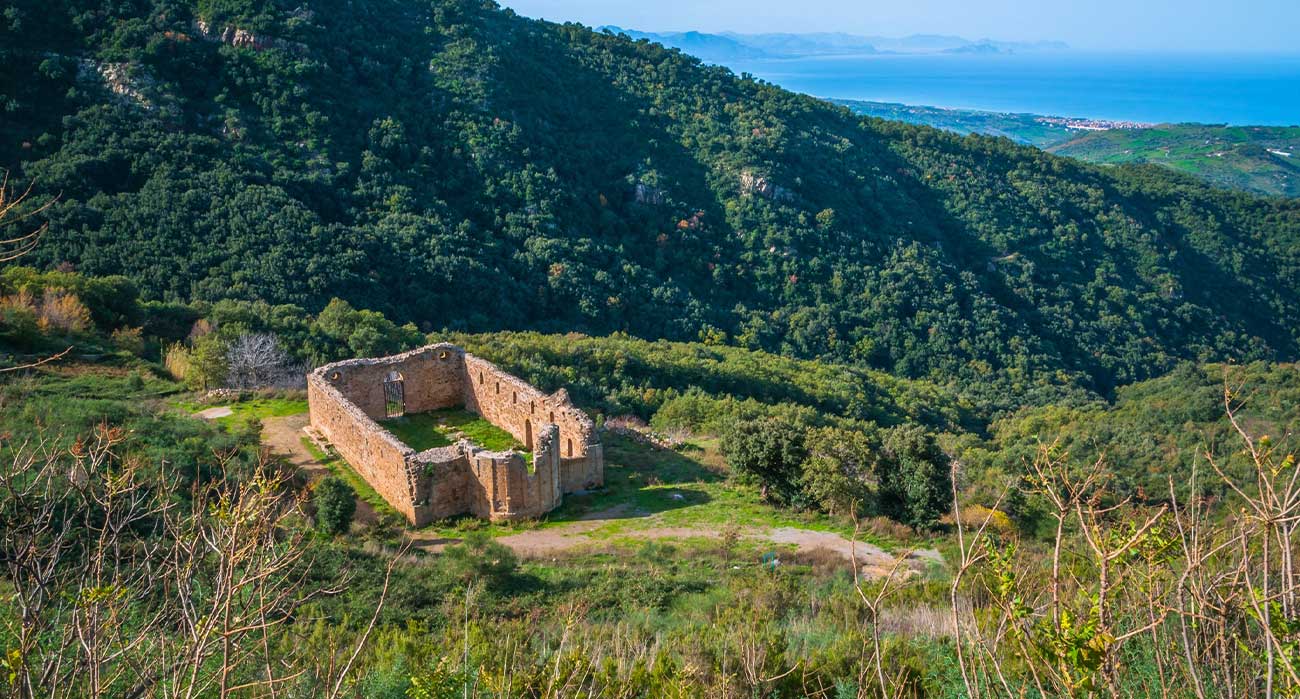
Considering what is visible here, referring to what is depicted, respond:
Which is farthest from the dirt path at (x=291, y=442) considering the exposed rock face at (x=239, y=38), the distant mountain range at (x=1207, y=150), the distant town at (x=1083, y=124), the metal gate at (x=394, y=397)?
the distant town at (x=1083, y=124)

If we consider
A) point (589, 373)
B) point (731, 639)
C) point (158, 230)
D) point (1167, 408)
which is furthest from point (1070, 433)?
point (158, 230)

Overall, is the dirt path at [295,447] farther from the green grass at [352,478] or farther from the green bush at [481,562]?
the green bush at [481,562]

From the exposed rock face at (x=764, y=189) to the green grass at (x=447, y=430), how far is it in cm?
3377

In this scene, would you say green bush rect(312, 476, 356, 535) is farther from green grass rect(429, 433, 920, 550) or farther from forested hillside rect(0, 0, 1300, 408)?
forested hillside rect(0, 0, 1300, 408)

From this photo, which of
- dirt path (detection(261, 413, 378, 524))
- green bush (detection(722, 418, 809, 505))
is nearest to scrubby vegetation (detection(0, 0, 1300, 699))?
green bush (detection(722, 418, 809, 505))

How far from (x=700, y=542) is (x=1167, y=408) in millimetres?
24694

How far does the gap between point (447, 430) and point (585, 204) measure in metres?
29.1

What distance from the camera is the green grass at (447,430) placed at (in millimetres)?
17500

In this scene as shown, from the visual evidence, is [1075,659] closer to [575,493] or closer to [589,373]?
[575,493]

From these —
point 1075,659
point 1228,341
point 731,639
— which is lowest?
point 1228,341

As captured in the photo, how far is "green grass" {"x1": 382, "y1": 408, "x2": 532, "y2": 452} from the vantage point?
17.5 meters

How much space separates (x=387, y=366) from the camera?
18359mm

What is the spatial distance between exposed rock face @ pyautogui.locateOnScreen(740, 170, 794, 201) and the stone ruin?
33579 mm

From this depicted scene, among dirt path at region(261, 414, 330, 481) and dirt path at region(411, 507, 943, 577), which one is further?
dirt path at region(261, 414, 330, 481)
